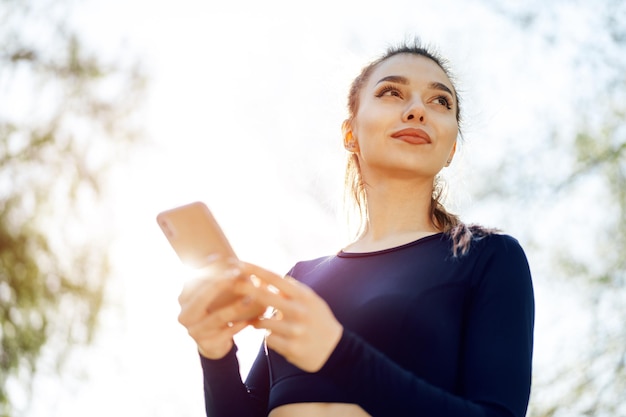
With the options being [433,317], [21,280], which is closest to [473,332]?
[433,317]

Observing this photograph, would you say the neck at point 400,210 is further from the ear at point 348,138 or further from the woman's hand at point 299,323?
the woman's hand at point 299,323

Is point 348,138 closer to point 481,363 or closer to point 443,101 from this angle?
point 443,101

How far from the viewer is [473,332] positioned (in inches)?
69.7

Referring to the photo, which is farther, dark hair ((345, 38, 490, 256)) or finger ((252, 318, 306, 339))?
dark hair ((345, 38, 490, 256))

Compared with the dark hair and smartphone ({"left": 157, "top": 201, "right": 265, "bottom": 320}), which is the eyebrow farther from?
smartphone ({"left": 157, "top": 201, "right": 265, "bottom": 320})

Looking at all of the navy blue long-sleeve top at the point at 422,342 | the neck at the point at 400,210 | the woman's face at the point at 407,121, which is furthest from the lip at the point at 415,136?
the navy blue long-sleeve top at the point at 422,342

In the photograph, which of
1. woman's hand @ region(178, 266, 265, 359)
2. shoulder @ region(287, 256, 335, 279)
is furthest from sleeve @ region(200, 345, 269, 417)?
shoulder @ region(287, 256, 335, 279)

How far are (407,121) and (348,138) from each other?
374mm

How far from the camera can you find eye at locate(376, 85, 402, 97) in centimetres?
234

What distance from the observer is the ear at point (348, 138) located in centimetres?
252

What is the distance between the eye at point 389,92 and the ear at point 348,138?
0.67 ft

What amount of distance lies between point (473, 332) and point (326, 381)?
12.6 inches

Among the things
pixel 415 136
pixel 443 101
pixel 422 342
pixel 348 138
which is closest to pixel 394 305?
pixel 422 342

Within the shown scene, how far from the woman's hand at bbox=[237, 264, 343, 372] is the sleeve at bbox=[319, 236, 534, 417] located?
3cm
